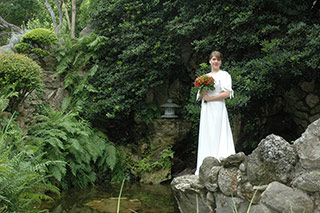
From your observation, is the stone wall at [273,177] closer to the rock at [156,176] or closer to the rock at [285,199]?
the rock at [285,199]

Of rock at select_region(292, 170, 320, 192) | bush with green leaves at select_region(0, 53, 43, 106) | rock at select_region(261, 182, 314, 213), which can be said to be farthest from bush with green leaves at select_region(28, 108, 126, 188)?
rock at select_region(292, 170, 320, 192)

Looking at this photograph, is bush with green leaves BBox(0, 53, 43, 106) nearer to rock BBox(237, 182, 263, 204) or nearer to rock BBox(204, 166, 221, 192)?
rock BBox(204, 166, 221, 192)

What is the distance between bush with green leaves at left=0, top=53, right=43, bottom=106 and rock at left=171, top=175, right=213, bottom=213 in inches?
170

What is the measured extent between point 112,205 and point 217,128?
8.95ft

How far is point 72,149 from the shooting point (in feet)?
25.2

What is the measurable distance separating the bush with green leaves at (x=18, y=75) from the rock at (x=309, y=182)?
6.12 metres

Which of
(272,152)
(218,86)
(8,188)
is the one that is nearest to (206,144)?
(218,86)

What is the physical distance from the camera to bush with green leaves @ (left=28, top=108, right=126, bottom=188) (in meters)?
7.17

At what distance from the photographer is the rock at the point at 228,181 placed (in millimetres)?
3963

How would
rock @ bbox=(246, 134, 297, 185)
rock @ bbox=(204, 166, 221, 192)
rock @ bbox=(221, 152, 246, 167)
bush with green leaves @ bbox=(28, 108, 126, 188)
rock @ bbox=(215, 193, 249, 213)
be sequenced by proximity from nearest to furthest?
1. rock @ bbox=(246, 134, 297, 185)
2. rock @ bbox=(215, 193, 249, 213)
3. rock @ bbox=(221, 152, 246, 167)
4. rock @ bbox=(204, 166, 221, 192)
5. bush with green leaves @ bbox=(28, 108, 126, 188)

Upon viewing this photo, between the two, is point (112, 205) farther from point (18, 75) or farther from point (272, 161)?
point (272, 161)

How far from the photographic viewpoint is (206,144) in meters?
5.23

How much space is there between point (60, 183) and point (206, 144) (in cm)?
404

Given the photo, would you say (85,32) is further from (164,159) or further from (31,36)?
(164,159)
